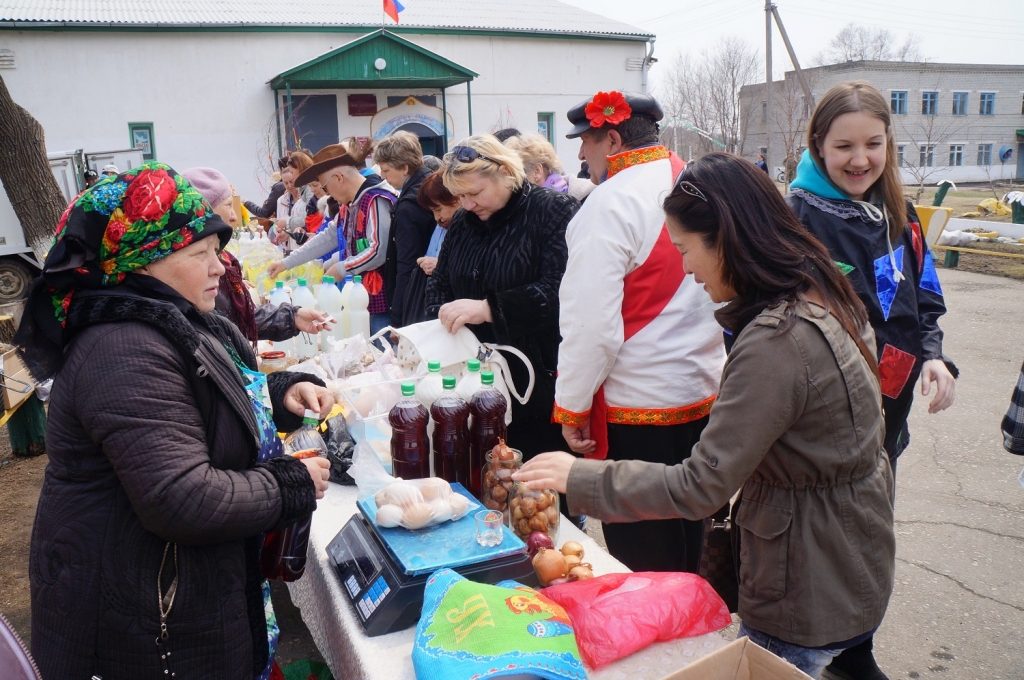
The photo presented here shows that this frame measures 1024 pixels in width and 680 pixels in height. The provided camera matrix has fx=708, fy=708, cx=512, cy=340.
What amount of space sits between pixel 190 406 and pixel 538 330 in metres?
1.73

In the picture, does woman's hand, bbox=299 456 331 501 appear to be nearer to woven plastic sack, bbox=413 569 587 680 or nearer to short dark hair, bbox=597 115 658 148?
woven plastic sack, bbox=413 569 587 680

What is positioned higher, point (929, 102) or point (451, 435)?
point (929, 102)

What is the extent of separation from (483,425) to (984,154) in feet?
184

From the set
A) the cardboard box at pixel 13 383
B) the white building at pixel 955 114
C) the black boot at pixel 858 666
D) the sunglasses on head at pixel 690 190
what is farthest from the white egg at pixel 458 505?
the white building at pixel 955 114

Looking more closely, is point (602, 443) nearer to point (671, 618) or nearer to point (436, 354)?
point (436, 354)

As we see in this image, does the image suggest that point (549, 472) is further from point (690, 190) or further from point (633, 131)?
point (633, 131)

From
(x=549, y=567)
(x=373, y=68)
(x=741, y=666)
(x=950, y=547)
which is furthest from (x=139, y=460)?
(x=373, y=68)

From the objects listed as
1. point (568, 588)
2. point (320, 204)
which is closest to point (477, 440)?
point (568, 588)

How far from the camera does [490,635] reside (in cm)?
130

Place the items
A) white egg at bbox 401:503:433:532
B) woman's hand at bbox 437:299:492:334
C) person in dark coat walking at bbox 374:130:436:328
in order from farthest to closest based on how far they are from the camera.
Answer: person in dark coat walking at bbox 374:130:436:328
woman's hand at bbox 437:299:492:334
white egg at bbox 401:503:433:532

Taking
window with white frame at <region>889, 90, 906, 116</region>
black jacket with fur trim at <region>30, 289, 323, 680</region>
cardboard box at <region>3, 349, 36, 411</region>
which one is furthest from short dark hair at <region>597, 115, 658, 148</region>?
window with white frame at <region>889, 90, 906, 116</region>

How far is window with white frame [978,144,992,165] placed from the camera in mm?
46812

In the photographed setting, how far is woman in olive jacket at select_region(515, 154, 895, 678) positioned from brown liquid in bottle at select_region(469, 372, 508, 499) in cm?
56

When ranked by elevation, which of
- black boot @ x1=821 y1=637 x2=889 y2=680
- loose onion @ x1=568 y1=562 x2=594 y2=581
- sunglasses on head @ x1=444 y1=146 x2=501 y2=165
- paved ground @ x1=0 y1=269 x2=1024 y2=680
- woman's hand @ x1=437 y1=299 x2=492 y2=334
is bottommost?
paved ground @ x1=0 y1=269 x2=1024 y2=680
